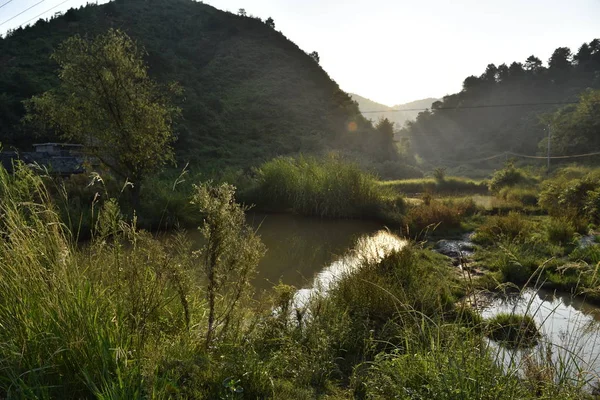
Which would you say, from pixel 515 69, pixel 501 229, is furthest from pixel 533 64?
pixel 501 229

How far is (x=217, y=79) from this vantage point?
3828cm

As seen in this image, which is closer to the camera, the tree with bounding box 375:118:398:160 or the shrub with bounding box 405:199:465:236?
the shrub with bounding box 405:199:465:236

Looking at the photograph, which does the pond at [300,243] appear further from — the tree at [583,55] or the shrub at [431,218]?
the tree at [583,55]

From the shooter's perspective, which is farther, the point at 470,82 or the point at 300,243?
the point at 470,82

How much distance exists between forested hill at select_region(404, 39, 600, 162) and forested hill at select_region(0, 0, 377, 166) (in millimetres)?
17642

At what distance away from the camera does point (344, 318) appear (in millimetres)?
4191

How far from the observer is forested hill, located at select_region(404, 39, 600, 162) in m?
50.2

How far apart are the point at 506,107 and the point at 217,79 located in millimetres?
41496

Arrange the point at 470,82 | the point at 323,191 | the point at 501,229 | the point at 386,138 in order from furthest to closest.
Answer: the point at 470,82
the point at 386,138
the point at 323,191
the point at 501,229

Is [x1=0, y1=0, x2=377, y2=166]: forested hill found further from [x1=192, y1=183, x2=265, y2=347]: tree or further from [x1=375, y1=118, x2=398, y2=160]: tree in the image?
[x1=192, y1=183, x2=265, y2=347]: tree

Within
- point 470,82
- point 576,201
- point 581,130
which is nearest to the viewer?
point 576,201


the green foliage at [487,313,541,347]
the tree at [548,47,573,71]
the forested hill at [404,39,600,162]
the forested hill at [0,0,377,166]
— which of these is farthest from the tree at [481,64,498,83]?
the green foliage at [487,313,541,347]

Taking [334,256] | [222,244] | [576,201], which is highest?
[222,244]

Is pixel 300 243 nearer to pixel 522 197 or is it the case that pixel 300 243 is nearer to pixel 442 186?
pixel 522 197
